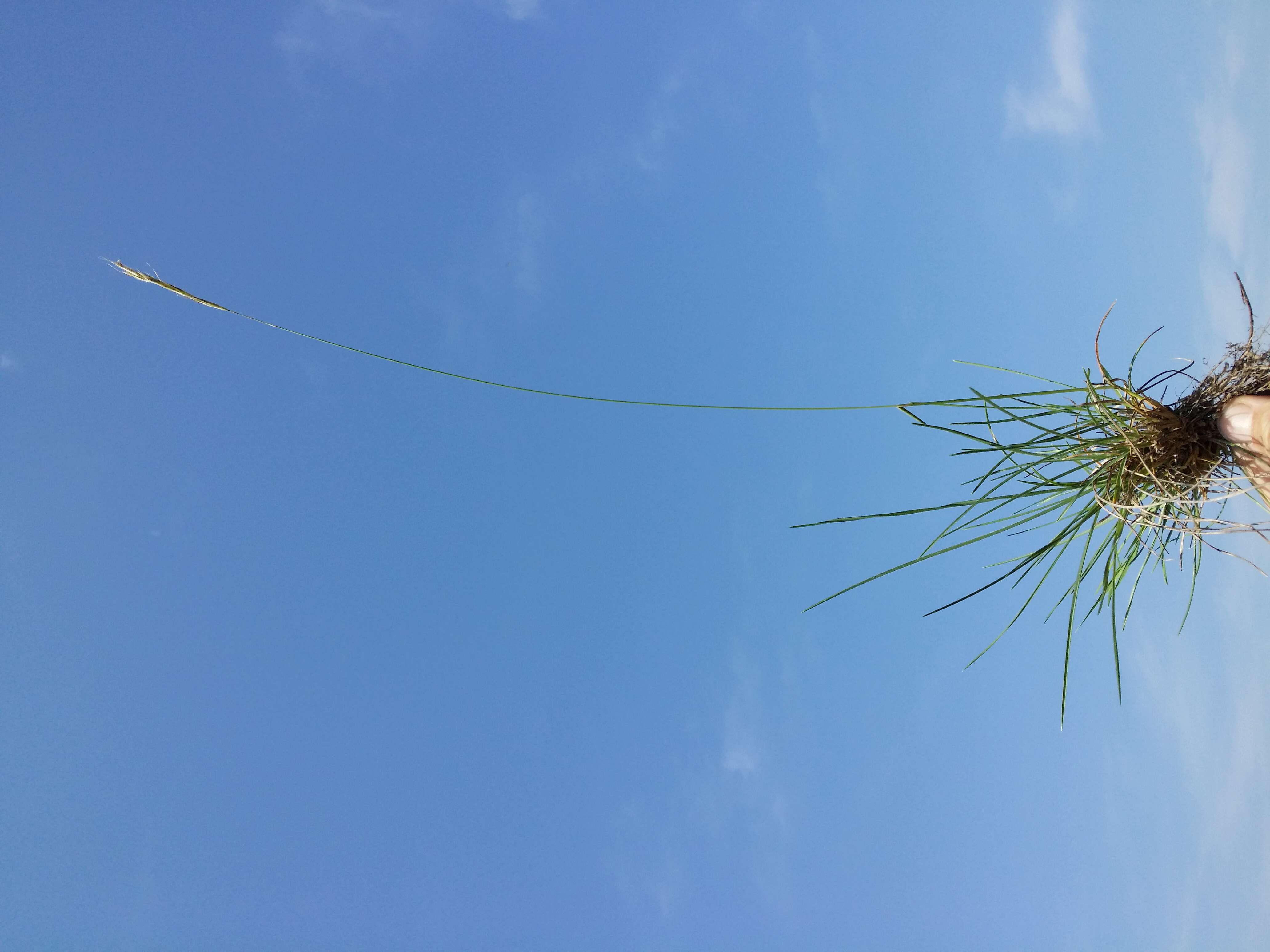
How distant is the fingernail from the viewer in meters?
1.53

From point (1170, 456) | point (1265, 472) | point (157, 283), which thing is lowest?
point (1265, 472)

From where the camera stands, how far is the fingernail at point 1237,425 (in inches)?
60.2

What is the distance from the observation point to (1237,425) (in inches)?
62.0

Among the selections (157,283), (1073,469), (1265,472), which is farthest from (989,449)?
(157,283)

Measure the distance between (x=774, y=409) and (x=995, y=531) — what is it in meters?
0.77

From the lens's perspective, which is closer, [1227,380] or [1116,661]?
[1227,380]

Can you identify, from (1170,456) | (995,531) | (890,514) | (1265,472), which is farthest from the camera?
(995,531)

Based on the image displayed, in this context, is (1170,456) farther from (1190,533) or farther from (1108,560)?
(1108,560)

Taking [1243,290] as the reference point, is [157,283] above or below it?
above

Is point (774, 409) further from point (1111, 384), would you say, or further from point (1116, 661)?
point (1116, 661)

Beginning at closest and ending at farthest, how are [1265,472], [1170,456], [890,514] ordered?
[1265,472] < [1170,456] < [890,514]

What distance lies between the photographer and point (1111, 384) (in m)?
1.95

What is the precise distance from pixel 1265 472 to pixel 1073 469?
0.60 m

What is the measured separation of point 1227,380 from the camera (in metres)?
1.77
